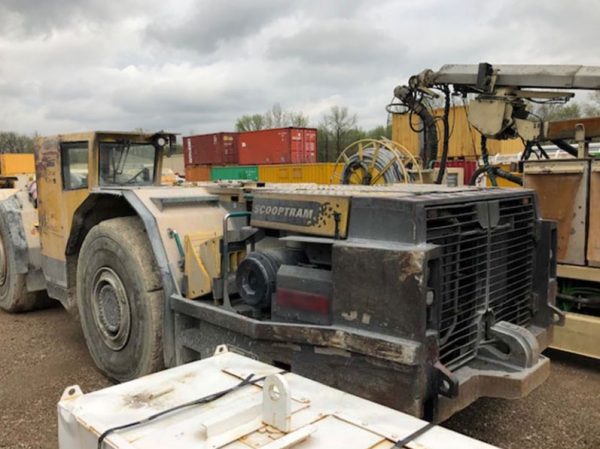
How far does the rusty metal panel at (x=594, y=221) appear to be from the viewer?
4.92 m

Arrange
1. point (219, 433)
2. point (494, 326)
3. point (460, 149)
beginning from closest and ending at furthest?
point (219, 433)
point (494, 326)
point (460, 149)

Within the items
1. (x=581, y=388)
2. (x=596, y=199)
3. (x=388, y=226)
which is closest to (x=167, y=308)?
(x=388, y=226)

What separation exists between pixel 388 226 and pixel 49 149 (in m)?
4.18

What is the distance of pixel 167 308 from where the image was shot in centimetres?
391

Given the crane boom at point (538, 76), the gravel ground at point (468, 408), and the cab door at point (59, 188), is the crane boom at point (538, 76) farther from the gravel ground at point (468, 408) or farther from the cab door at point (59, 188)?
the cab door at point (59, 188)

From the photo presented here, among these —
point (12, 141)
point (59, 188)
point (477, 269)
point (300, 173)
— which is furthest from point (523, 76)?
point (12, 141)

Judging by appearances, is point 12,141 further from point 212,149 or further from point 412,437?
point 412,437

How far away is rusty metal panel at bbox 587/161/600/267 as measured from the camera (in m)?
4.92

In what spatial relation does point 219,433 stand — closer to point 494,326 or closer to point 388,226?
point 388,226

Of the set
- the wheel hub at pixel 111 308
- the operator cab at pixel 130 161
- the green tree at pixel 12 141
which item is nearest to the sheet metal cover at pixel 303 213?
the wheel hub at pixel 111 308

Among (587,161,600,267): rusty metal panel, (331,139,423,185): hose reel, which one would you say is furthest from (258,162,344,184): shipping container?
(587,161,600,267): rusty metal panel

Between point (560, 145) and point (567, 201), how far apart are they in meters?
1.49

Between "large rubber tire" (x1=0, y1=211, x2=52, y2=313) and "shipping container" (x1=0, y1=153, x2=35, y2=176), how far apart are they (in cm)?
479

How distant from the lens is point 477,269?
323cm
